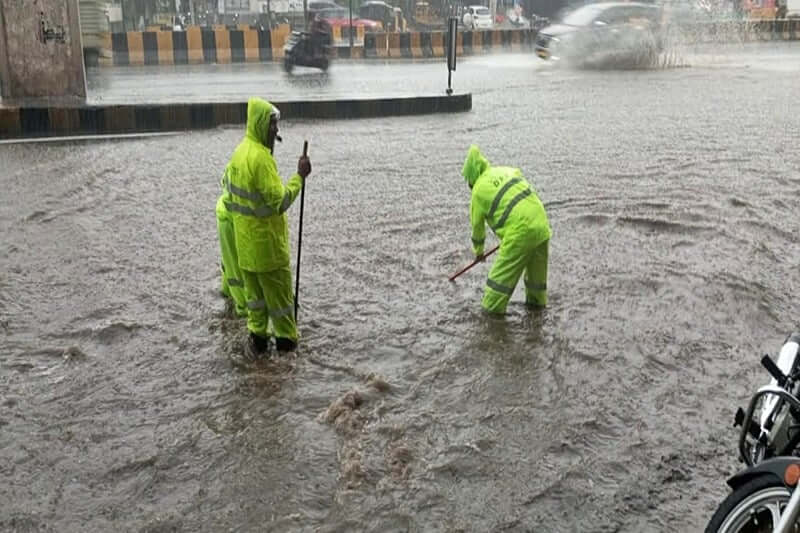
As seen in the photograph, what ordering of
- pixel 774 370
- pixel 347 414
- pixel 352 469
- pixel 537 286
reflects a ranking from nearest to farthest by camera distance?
pixel 774 370 < pixel 352 469 < pixel 347 414 < pixel 537 286

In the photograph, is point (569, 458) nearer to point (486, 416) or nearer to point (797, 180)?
point (486, 416)

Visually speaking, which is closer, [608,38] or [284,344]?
[284,344]

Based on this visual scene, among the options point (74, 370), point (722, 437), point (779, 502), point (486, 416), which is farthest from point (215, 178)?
point (779, 502)

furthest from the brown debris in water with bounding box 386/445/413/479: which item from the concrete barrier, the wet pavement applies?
the concrete barrier

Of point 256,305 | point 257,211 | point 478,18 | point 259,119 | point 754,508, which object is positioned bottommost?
point 256,305

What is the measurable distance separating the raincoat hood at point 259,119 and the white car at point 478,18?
35.3m

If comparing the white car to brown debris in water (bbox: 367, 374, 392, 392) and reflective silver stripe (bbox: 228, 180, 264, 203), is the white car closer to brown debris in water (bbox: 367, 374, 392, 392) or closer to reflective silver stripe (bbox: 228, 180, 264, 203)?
reflective silver stripe (bbox: 228, 180, 264, 203)

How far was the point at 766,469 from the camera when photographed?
2.70 m

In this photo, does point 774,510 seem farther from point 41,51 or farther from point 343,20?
point 343,20

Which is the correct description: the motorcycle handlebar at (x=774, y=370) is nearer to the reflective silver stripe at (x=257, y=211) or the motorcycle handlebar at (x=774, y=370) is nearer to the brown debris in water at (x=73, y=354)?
the reflective silver stripe at (x=257, y=211)

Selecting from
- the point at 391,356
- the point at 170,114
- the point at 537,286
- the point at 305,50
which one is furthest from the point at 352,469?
the point at 305,50

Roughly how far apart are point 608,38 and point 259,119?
767 inches

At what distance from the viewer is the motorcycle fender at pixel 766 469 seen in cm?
263

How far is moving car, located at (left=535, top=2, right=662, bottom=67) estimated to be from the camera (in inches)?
899
